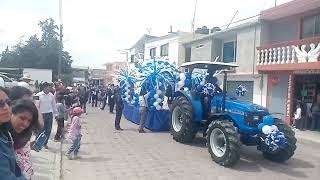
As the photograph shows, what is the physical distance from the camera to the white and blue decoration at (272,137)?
30.1 ft

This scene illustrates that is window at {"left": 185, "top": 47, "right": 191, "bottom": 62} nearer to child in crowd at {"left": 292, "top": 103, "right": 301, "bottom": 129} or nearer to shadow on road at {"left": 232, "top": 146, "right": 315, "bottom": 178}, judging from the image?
child in crowd at {"left": 292, "top": 103, "right": 301, "bottom": 129}

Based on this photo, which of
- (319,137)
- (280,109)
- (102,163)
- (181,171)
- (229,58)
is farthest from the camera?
(229,58)

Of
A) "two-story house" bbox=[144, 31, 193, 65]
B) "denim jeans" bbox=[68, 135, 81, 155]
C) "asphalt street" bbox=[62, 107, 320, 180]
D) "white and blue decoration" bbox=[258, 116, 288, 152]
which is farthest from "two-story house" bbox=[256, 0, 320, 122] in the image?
"two-story house" bbox=[144, 31, 193, 65]

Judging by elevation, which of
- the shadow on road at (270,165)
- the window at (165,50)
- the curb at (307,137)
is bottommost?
the curb at (307,137)

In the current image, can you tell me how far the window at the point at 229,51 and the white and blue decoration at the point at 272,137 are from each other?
50.6 ft

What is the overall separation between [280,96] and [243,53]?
339 cm

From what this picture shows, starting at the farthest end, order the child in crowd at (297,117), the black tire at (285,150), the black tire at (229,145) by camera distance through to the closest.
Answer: the child in crowd at (297,117), the black tire at (285,150), the black tire at (229,145)

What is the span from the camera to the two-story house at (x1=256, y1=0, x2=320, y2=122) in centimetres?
1689

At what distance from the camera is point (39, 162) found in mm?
8859

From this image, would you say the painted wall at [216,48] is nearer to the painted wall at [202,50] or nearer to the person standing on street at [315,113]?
the painted wall at [202,50]

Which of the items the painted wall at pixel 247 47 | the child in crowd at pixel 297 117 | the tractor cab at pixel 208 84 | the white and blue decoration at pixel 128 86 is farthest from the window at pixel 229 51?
the tractor cab at pixel 208 84

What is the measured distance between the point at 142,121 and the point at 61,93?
295 centimetres

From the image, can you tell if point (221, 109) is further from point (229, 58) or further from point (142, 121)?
point (229, 58)

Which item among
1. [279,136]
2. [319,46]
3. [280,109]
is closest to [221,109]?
[279,136]
